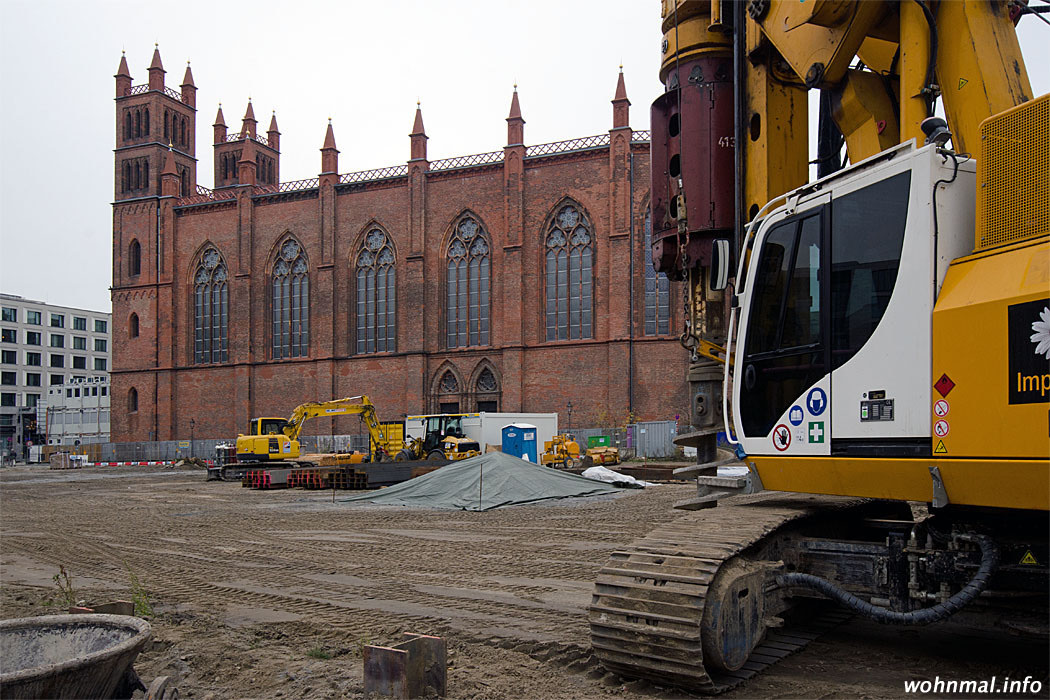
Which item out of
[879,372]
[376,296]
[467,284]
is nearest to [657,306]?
[467,284]

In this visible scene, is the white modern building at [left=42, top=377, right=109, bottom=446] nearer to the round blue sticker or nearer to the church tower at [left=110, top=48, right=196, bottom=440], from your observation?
the church tower at [left=110, top=48, right=196, bottom=440]

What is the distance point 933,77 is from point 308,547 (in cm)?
1101

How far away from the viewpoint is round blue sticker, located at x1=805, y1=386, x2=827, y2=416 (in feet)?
16.3

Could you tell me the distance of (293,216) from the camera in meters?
50.0

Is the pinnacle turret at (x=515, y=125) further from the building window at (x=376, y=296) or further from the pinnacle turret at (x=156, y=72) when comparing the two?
the pinnacle turret at (x=156, y=72)

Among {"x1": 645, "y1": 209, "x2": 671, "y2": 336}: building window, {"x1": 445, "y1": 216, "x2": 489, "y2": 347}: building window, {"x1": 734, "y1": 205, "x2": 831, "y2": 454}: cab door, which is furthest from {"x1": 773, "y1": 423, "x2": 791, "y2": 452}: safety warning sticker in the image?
{"x1": 445, "y1": 216, "x2": 489, "y2": 347}: building window

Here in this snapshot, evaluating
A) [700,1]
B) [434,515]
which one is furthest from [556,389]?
[700,1]

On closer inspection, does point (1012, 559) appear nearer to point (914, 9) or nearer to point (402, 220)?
point (914, 9)

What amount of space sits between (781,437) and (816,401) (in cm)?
38

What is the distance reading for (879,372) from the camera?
4625mm

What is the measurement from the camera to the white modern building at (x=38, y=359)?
85625 mm

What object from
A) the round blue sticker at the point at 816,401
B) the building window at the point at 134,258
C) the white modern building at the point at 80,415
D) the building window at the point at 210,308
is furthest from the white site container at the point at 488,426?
the white modern building at the point at 80,415

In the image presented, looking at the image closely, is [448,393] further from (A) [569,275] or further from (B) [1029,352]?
(B) [1029,352]

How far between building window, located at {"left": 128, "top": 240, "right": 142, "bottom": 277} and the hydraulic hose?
2227 inches
